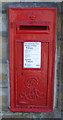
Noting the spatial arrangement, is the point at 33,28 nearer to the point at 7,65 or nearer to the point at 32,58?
the point at 32,58

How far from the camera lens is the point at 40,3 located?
114 inches

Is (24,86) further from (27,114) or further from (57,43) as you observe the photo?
(57,43)

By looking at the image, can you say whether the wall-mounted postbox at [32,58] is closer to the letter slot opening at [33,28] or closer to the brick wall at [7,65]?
the letter slot opening at [33,28]

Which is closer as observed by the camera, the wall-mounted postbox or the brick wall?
the wall-mounted postbox

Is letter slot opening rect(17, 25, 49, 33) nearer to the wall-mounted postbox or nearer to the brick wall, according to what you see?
the wall-mounted postbox

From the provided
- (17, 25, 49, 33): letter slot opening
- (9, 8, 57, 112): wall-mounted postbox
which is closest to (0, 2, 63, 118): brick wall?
(9, 8, 57, 112): wall-mounted postbox

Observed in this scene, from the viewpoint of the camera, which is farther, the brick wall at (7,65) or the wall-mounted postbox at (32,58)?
the brick wall at (7,65)

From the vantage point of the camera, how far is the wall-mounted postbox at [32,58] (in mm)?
2832

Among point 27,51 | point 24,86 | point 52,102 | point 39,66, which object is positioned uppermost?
point 27,51

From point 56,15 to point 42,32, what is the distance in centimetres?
36

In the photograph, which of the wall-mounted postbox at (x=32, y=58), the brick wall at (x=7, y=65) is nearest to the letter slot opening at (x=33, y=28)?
the wall-mounted postbox at (x=32, y=58)

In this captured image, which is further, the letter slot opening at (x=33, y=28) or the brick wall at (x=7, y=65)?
the brick wall at (x=7, y=65)

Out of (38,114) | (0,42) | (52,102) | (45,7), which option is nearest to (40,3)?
(45,7)

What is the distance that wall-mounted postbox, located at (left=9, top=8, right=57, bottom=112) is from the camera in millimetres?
2832
